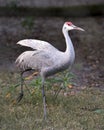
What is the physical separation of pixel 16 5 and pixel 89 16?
7.27ft

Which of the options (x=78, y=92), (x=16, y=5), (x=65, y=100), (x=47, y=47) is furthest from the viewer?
(x=16, y=5)

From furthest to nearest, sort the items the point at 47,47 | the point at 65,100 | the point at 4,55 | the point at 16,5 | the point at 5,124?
the point at 16,5 < the point at 4,55 < the point at 65,100 < the point at 47,47 < the point at 5,124

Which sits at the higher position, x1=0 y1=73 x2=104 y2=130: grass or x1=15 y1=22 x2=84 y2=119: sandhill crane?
x1=15 y1=22 x2=84 y2=119: sandhill crane

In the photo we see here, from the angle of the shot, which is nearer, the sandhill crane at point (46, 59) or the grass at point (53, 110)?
the grass at point (53, 110)

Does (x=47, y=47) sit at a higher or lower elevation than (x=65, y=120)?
higher

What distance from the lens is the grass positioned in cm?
773

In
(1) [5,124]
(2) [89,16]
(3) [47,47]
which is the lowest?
(2) [89,16]

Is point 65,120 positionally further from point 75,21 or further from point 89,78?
point 75,21

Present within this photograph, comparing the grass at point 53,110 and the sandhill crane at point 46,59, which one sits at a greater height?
the sandhill crane at point 46,59

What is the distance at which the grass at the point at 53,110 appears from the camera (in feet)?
25.3

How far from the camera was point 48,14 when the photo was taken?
16516 millimetres

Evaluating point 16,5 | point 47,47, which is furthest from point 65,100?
point 16,5

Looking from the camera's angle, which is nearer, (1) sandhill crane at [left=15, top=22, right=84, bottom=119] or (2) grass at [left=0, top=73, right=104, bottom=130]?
(2) grass at [left=0, top=73, right=104, bottom=130]

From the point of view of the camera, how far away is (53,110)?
27.9 ft
